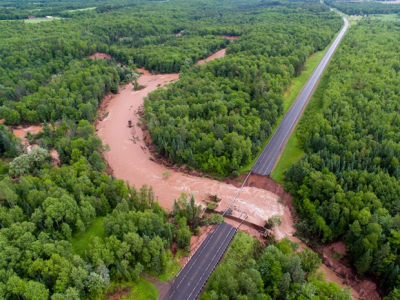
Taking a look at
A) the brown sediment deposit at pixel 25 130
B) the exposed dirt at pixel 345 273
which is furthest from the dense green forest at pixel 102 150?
the exposed dirt at pixel 345 273

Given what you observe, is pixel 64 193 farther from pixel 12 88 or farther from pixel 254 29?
pixel 254 29

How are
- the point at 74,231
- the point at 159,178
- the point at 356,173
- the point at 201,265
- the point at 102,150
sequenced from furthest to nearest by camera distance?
1. the point at 102,150
2. the point at 159,178
3. the point at 356,173
4. the point at 74,231
5. the point at 201,265

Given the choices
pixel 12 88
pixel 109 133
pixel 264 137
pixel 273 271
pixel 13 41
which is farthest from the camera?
pixel 13 41

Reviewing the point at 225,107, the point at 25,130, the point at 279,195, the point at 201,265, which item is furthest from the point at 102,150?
the point at 279,195

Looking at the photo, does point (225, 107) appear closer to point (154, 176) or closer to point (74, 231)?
point (154, 176)

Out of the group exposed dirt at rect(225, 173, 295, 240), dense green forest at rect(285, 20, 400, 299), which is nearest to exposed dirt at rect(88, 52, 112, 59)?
dense green forest at rect(285, 20, 400, 299)

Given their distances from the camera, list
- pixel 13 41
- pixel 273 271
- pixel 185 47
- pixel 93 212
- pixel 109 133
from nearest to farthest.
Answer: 1. pixel 273 271
2. pixel 93 212
3. pixel 109 133
4. pixel 13 41
5. pixel 185 47

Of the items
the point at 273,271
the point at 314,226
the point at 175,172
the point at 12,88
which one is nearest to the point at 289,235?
the point at 314,226
